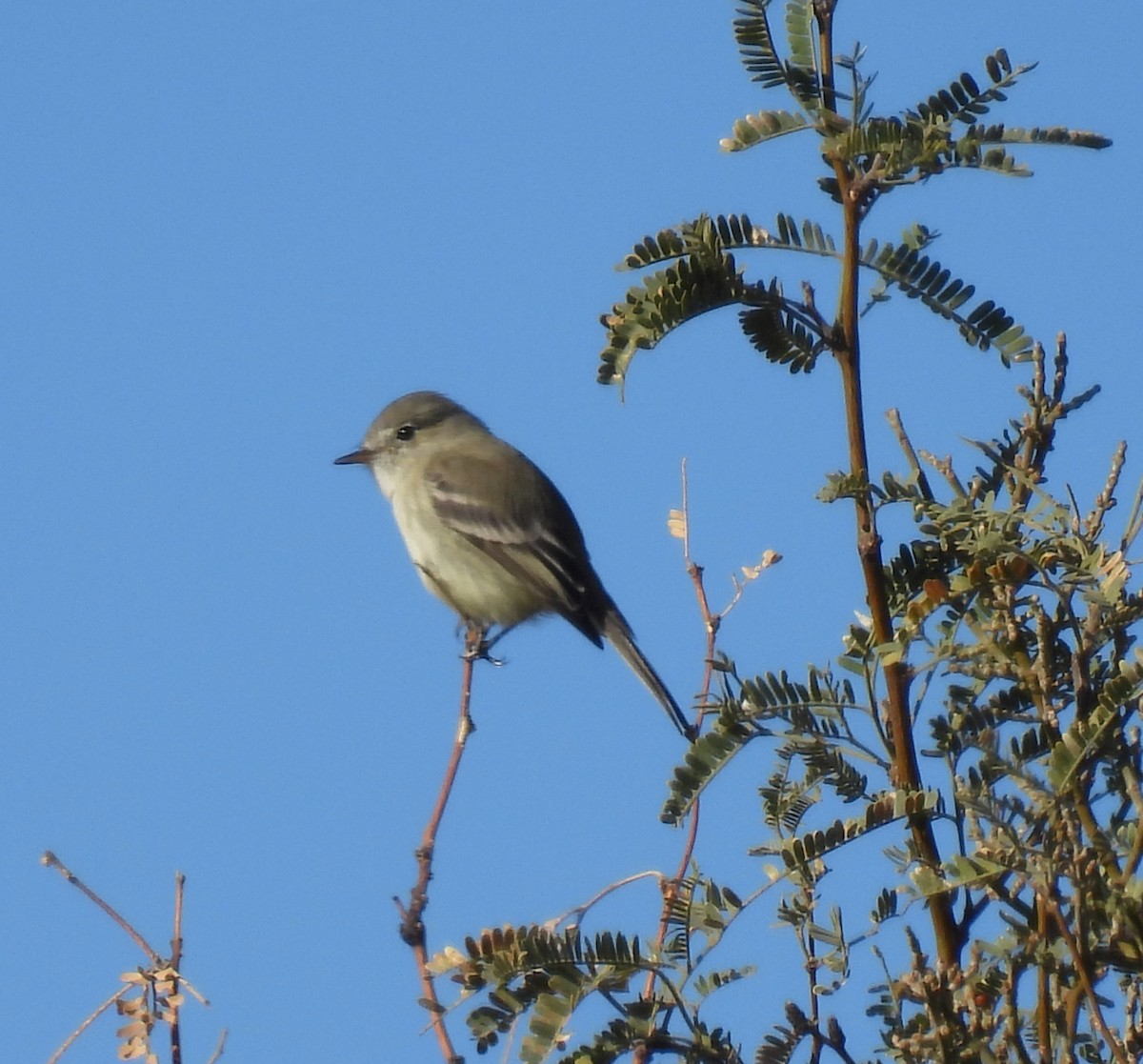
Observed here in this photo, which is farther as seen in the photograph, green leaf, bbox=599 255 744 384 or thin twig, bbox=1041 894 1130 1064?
green leaf, bbox=599 255 744 384

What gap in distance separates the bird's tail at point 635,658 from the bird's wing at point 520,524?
77mm

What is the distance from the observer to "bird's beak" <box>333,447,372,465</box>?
758 centimetres

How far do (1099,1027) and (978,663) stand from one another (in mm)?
529

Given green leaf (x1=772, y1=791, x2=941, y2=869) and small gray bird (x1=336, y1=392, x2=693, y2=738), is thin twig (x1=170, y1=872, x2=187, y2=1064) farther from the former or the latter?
small gray bird (x1=336, y1=392, x2=693, y2=738)

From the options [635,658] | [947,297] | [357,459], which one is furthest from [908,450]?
[357,459]

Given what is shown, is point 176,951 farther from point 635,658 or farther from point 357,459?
point 357,459

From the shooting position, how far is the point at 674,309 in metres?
2.13

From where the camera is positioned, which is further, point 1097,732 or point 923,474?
point 923,474

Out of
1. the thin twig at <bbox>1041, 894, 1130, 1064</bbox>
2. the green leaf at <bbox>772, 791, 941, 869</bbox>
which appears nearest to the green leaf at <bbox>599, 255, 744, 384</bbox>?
the green leaf at <bbox>772, 791, 941, 869</bbox>

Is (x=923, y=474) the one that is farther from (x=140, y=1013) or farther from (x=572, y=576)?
(x=572, y=576)

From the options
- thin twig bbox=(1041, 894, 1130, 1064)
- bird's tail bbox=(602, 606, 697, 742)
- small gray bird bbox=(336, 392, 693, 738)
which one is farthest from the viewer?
small gray bird bbox=(336, 392, 693, 738)

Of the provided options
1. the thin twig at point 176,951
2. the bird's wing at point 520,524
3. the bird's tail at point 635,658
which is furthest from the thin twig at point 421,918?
the bird's wing at point 520,524

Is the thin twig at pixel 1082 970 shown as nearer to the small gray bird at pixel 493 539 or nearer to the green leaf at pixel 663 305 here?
the green leaf at pixel 663 305

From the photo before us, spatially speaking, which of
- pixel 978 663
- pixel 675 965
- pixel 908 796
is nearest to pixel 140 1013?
pixel 675 965
